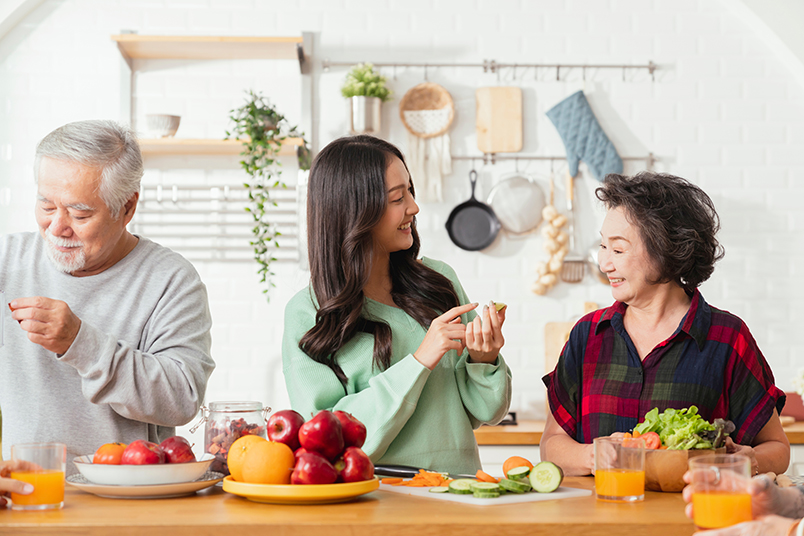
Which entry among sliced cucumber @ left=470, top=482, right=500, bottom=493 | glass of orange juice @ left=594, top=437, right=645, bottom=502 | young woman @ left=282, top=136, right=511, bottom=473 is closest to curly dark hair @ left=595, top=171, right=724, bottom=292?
young woman @ left=282, top=136, right=511, bottom=473

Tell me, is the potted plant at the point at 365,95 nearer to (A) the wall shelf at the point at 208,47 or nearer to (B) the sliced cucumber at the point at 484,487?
(A) the wall shelf at the point at 208,47

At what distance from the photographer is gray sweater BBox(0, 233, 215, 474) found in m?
1.73

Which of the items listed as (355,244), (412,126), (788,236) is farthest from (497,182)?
(355,244)

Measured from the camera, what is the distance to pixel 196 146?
11.9 ft

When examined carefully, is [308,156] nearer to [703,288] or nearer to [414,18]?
[414,18]

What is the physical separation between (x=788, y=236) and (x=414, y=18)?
2113 millimetres

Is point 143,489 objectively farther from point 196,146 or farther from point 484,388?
point 196,146

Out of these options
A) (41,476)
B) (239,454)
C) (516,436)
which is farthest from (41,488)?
(516,436)

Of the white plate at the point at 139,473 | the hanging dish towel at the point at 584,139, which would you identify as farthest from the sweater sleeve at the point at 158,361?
the hanging dish towel at the point at 584,139

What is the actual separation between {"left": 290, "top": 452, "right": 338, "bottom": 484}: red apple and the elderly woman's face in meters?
0.96

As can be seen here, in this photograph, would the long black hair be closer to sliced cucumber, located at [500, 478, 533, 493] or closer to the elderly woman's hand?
sliced cucumber, located at [500, 478, 533, 493]

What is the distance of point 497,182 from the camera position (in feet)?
12.7

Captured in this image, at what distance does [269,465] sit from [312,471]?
0.25ft

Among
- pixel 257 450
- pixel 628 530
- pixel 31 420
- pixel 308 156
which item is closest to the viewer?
pixel 628 530
